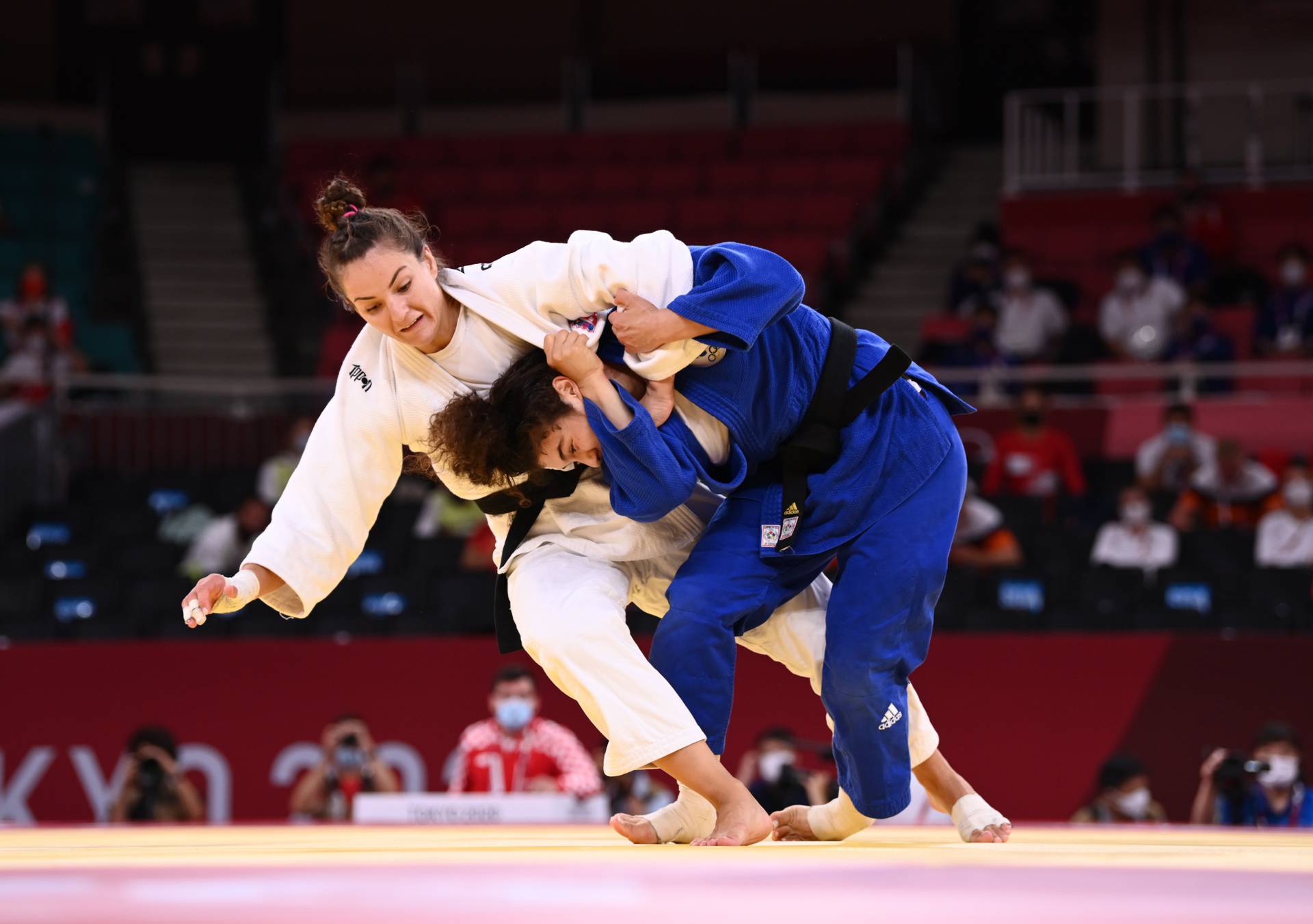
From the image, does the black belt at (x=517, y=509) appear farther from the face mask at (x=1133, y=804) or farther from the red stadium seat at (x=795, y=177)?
the red stadium seat at (x=795, y=177)

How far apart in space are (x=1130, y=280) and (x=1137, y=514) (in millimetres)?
2676

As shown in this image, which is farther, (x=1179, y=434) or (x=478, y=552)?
(x=1179, y=434)

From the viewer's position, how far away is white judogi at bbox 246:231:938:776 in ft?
9.90

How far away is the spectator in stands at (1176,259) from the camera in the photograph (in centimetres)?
1038

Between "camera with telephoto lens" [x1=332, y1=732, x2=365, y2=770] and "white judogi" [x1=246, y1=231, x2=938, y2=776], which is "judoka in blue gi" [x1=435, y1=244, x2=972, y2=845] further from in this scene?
"camera with telephoto lens" [x1=332, y1=732, x2=365, y2=770]

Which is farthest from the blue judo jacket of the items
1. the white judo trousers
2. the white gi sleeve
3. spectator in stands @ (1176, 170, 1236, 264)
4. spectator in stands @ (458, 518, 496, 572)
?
spectator in stands @ (1176, 170, 1236, 264)

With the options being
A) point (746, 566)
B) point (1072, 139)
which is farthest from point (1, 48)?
point (746, 566)

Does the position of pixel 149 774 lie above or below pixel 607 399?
below

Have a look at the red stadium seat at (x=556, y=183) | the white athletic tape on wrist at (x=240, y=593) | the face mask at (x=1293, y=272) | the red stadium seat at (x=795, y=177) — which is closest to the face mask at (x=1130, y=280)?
the face mask at (x=1293, y=272)

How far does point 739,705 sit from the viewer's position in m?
7.18

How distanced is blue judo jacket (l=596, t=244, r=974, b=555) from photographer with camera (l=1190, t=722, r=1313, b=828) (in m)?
2.82

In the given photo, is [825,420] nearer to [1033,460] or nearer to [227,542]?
[1033,460]

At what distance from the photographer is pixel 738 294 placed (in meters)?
3.09

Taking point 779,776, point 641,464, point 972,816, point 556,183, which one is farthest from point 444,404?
point 556,183
